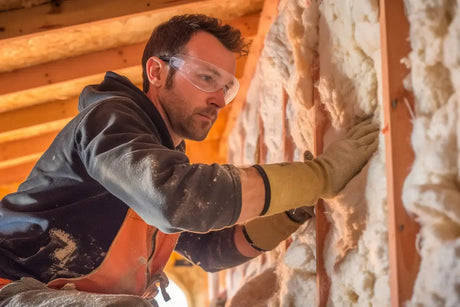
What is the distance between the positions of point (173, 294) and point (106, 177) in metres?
3.76

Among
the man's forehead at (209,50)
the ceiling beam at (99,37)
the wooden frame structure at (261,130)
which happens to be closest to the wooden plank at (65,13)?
the wooden frame structure at (261,130)

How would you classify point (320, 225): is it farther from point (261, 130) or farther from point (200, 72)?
point (261, 130)

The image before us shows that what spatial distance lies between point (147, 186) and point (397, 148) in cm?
61

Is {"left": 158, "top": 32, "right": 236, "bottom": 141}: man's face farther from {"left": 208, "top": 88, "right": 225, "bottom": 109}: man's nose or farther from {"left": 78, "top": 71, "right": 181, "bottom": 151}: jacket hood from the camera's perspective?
{"left": 78, "top": 71, "right": 181, "bottom": 151}: jacket hood

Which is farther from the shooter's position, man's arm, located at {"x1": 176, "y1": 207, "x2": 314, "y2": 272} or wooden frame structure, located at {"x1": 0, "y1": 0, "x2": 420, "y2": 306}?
man's arm, located at {"x1": 176, "y1": 207, "x2": 314, "y2": 272}

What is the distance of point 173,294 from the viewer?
16.1 ft

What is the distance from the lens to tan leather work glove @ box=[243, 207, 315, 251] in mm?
1986

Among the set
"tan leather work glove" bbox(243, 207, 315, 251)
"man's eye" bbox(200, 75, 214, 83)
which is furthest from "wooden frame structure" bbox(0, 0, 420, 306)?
"man's eye" bbox(200, 75, 214, 83)

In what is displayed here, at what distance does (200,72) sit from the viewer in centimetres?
184

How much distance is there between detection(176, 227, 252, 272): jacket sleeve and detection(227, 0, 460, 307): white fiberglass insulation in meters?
0.17

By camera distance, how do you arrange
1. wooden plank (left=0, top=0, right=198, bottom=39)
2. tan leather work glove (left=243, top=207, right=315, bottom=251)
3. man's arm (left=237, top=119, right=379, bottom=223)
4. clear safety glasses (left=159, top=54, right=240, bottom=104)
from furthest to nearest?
wooden plank (left=0, top=0, right=198, bottom=39) < tan leather work glove (left=243, top=207, right=315, bottom=251) < clear safety glasses (left=159, top=54, right=240, bottom=104) < man's arm (left=237, top=119, right=379, bottom=223)

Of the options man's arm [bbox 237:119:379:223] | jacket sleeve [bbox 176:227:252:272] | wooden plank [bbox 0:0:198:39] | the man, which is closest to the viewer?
the man

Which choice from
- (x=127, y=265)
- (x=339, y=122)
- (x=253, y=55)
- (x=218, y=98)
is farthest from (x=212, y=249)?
(x=253, y=55)

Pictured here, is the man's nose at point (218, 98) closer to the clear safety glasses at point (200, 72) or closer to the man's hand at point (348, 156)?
the clear safety glasses at point (200, 72)
